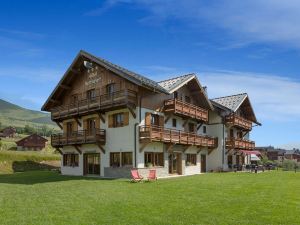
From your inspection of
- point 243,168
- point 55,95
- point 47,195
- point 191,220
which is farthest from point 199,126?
point 191,220

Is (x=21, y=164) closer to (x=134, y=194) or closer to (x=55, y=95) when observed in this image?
(x=55, y=95)

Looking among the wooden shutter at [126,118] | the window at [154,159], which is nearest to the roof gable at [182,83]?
the wooden shutter at [126,118]

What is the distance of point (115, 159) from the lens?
30.2 m

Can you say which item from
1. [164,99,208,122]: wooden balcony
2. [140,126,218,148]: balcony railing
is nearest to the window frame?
[140,126,218,148]: balcony railing

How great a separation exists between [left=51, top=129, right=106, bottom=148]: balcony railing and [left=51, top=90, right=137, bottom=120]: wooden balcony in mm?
1875

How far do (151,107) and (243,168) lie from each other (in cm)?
1927

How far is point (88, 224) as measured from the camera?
1017cm

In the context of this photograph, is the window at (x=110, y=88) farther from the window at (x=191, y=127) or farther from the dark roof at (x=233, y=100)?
the dark roof at (x=233, y=100)

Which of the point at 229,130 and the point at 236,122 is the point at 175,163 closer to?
the point at 236,122

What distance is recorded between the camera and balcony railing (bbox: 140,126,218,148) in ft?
91.5

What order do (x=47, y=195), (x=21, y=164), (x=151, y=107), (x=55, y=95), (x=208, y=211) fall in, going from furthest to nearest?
1. (x=21, y=164)
2. (x=55, y=95)
3. (x=151, y=107)
4. (x=47, y=195)
5. (x=208, y=211)

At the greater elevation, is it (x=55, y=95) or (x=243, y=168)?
(x=55, y=95)

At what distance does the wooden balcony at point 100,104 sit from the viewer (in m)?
27.7

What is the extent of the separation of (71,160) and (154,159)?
10354mm
